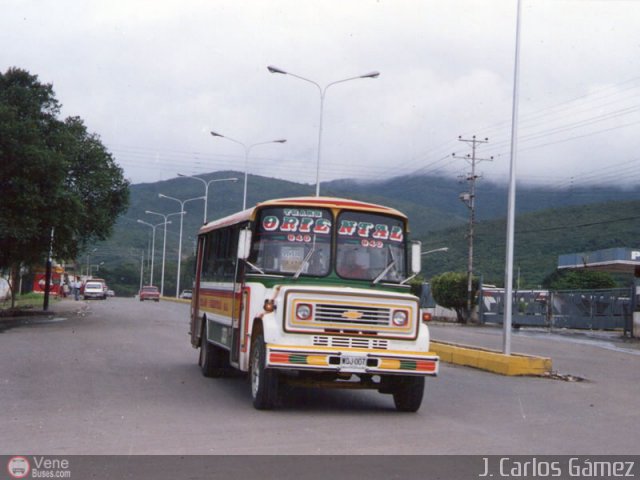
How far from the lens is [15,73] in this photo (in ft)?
104

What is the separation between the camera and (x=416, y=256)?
12.0m

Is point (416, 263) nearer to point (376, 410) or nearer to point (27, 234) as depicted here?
point (376, 410)

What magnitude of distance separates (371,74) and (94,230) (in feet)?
41.2

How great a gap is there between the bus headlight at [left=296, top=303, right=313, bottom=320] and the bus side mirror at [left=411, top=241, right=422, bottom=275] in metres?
1.99

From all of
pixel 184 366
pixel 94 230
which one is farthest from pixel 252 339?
pixel 94 230

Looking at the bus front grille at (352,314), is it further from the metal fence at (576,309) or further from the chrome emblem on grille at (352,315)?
the metal fence at (576,309)

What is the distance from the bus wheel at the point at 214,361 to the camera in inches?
582

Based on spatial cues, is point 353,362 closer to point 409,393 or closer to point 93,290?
point 409,393

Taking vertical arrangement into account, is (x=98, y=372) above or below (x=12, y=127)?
below

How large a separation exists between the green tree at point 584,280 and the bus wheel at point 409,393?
5341 centimetres

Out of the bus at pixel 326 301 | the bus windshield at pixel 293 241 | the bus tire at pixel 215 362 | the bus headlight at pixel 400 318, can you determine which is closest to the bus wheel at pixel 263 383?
the bus at pixel 326 301

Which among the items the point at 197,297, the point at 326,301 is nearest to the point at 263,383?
the point at 326,301
